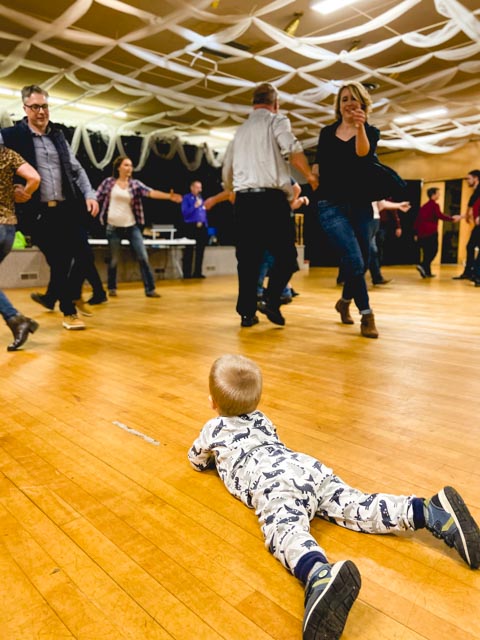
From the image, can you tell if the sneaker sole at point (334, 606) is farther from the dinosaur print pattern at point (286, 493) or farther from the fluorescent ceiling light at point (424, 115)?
the fluorescent ceiling light at point (424, 115)

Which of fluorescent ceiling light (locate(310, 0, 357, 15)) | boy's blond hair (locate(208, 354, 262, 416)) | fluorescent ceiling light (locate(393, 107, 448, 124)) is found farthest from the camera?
fluorescent ceiling light (locate(393, 107, 448, 124))

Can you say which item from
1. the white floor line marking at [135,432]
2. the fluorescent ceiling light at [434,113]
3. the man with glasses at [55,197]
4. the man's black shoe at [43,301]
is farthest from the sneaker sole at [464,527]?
the fluorescent ceiling light at [434,113]

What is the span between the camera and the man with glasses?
3.08 m

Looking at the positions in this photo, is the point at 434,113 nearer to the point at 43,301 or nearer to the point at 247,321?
the point at 247,321

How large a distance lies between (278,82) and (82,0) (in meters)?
2.99

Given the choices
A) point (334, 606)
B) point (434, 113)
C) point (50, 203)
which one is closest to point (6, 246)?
point (50, 203)

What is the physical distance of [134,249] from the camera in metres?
5.36

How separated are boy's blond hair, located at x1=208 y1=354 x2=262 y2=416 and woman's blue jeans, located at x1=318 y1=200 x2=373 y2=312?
6.24ft

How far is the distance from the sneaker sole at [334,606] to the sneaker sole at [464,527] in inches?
10.2

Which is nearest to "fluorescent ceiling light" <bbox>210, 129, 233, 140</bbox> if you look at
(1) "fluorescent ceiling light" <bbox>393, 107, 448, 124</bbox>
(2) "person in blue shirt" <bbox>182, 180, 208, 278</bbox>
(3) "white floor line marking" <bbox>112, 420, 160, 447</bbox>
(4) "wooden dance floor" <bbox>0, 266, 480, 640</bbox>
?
(2) "person in blue shirt" <bbox>182, 180, 208, 278</bbox>

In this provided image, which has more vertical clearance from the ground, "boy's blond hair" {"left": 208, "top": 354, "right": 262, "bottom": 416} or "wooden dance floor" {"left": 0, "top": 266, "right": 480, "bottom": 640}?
"boy's blond hair" {"left": 208, "top": 354, "right": 262, "bottom": 416}

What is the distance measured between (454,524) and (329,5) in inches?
240

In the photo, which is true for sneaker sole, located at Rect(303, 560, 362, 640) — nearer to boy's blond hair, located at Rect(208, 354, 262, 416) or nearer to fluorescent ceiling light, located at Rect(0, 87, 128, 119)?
boy's blond hair, located at Rect(208, 354, 262, 416)

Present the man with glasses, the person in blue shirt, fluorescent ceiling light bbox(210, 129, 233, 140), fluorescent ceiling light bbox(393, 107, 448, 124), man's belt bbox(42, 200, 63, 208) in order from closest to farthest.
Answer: the man with glasses → man's belt bbox(42, 200, 63, 208) → fluorescent ceiling light bbox(393, 107, 448, 124) → the person in blue shirt → fluorescent ceiling light bbox(210, 129, 233, 140)
